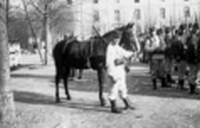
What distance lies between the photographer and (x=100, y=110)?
8656 mm

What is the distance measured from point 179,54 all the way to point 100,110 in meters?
3.40

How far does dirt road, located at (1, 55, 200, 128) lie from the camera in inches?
292

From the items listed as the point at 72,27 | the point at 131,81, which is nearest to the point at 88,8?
the point at 72,27

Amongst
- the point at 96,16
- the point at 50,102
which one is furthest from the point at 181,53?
the point at 96,16

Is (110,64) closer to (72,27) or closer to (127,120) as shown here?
(127,120)

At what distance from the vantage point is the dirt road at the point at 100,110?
7.41 metres

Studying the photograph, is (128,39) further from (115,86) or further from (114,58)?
(115,86)

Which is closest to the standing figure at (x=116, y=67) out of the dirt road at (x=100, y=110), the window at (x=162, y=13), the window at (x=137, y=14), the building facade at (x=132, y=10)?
the dirt road at (x=100, y=110)

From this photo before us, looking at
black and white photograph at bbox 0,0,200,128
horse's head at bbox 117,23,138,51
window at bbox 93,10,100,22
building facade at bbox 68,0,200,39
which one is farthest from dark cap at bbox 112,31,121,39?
window at bbox 93,10,100,22

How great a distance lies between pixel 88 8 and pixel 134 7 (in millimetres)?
8518

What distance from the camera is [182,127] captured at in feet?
22.8

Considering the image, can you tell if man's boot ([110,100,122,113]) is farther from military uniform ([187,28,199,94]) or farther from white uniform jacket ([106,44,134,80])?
military uniform ([187,28,199,94])

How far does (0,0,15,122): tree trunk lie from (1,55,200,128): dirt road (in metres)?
0.28

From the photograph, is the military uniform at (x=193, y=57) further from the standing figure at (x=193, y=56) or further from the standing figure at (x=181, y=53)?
the standing figure at (x=181, y=53)
